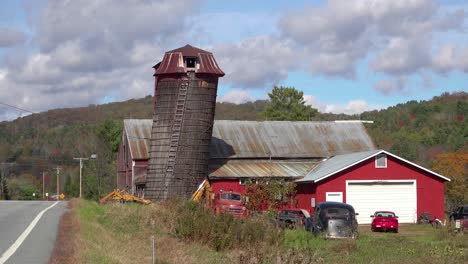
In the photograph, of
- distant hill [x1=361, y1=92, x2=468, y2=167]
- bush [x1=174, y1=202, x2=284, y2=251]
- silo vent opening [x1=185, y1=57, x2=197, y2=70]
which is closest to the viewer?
bush [x1=174, y1=202, x2=284, y2=251]

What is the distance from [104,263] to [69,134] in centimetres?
15729

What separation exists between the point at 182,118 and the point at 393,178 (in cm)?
1378

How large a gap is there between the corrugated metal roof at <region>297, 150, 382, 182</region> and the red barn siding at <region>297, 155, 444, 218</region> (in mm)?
352

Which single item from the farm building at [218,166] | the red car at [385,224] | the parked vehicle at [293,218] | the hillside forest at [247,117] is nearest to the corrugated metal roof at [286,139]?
the farm building at [218,166]

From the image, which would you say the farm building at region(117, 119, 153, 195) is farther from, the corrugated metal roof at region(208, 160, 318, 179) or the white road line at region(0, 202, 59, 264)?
the white road line at region(0, 202, 59, 264)

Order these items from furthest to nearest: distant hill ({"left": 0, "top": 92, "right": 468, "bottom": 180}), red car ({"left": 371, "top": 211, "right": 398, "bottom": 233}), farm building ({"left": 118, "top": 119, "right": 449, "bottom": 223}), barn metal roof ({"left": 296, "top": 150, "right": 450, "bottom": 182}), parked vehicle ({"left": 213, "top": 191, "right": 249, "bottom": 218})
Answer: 1. distant hill ({"left": 0, "top": 92, "right": 468, "bottom": 180})
2. farm building ({"left": 118, "top": 119, "right": 449, "bottom": 223})
3. barn metal roof ({"left": 296, "top": 150, "right": 450, "bottom": 182})
4. parked vehicle ({"left": 213, "top": 191, "right": 249, "bottom": 218})
5. red car ({"left": 371, "top": 211, "right": 398, "bottom": 233})

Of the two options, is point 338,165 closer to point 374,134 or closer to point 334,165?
point 334,165

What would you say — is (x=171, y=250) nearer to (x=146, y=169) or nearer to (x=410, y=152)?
(x=146, y=169)

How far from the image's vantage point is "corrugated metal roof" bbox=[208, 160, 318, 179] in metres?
49.6

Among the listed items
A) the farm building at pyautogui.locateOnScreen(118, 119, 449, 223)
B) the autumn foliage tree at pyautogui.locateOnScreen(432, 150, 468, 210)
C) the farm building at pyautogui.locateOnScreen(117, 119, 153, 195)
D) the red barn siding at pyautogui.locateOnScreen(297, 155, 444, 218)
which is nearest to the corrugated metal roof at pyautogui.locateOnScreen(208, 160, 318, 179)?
the farm building at pyautogui.locateOnScreen(118, 119, 449, 223)

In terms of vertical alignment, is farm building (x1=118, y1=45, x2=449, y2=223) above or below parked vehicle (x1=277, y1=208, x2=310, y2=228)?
above

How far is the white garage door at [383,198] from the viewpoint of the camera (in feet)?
145

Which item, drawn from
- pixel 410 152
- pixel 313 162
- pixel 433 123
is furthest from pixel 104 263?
pixel 433 123

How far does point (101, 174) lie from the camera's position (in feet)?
343
